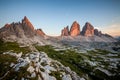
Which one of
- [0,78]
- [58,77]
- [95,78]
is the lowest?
[95,78]

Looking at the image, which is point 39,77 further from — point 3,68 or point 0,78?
point 3,68

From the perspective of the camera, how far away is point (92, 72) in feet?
200

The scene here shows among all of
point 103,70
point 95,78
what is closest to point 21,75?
point 95,78

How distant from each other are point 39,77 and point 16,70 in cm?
825

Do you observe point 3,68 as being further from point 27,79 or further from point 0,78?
point 27,79

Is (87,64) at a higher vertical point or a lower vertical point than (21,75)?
lower

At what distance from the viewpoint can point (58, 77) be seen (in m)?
40.2

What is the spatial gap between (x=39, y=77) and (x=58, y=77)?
7.78 m

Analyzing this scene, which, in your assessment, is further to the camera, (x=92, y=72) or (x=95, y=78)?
(x=92, y=72)

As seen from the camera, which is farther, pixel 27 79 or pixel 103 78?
pixel 103 78

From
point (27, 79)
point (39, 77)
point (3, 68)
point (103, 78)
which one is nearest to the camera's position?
point (27, 79)

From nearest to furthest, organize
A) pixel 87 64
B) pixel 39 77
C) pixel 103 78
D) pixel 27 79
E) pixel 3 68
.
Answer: pixel 27 79
pixel 39 77
pixel 3 68
pixel 103 78
pixel 87 64

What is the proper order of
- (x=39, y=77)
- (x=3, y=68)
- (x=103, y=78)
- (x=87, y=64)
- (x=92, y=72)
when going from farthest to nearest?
(x=87, y=64), (x=92, y=72), (x=103, y=78), (x=3, y=68), (x=39, y=77)

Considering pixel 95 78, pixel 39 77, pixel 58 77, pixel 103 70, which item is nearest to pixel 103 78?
pixel 95 78
